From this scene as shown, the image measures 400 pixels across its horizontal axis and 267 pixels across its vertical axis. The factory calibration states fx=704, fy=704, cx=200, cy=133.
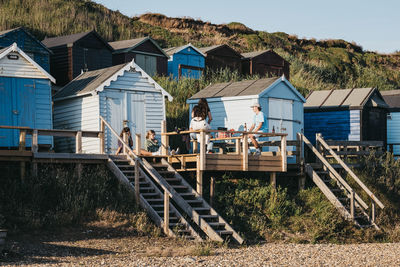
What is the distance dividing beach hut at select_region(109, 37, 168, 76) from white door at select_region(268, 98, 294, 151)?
12.4 metres

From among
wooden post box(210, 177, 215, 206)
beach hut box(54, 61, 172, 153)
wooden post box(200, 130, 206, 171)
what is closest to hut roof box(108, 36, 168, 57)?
beach hut box(54, 61, 172, 153)

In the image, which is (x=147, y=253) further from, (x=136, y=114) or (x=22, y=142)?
(x=136, y=114)

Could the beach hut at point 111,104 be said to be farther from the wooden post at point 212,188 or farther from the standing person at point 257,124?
the standing person at point 257,124

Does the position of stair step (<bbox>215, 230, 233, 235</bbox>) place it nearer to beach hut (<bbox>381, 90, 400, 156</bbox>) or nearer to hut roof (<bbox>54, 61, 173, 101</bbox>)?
hut roof (<bbox>54, 61, 173, 101</bbox>)

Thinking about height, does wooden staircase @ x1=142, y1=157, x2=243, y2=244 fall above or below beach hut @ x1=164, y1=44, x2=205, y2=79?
below

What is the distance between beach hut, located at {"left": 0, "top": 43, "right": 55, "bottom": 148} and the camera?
22.0 m

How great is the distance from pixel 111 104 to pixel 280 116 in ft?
21.1

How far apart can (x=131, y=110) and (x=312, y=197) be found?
22.8 feet

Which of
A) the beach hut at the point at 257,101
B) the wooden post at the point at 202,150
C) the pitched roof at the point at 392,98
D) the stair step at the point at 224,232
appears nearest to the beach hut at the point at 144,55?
the beach hut at the point at 257,101

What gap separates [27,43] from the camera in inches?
1223

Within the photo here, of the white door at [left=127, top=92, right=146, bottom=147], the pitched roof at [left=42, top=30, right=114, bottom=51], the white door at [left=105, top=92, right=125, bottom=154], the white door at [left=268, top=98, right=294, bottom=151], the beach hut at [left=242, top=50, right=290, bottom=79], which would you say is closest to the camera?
the white door at [left=105, top=92, right=125, bottom=154]

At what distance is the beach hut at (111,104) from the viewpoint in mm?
23734

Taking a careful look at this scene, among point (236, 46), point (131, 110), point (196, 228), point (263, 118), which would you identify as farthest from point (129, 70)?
point (236, 46)

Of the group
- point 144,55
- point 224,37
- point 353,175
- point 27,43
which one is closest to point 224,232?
point 353,175
